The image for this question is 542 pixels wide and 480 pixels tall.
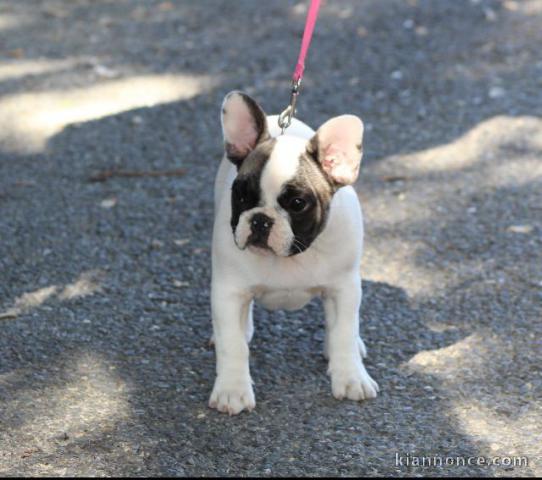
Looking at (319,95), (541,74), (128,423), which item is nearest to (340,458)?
(128,423)

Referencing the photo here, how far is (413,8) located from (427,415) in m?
5.86

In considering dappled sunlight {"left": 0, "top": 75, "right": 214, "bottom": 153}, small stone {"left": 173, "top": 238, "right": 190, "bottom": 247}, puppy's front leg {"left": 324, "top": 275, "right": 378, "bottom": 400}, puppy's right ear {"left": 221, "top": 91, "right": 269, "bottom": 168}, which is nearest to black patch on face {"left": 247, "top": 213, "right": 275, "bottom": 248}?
puppy's right ear {"left": 221, "top": 91, "right": 269, "bottom": 168}

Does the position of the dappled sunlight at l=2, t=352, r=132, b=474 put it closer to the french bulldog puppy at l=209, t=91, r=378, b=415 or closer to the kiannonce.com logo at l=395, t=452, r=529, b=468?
the french bulldog puppy at l=209, t=91, r=378, b=415

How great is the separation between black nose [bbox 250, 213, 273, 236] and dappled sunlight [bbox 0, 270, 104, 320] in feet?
5.35

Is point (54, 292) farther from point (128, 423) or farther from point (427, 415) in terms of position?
point (427, 415)

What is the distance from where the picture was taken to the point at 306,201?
3.51 metres

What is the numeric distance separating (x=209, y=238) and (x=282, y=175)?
205 cm

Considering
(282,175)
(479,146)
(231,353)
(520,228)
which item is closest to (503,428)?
(231,353)

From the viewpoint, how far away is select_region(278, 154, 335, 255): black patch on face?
3498 mm

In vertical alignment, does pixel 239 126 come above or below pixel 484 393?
above

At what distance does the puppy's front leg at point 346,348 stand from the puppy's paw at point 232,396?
34 centimetres

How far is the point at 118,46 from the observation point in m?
8.59

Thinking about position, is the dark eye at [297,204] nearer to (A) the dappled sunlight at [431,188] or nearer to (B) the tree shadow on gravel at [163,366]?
(B) the tree shadow on gravel at [163,366]

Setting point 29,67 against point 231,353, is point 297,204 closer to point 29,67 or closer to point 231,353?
point 231,353
